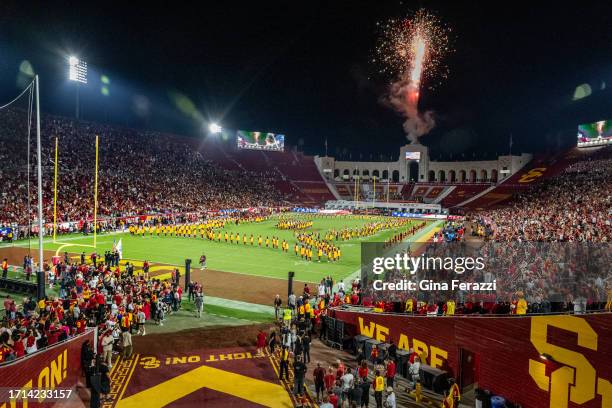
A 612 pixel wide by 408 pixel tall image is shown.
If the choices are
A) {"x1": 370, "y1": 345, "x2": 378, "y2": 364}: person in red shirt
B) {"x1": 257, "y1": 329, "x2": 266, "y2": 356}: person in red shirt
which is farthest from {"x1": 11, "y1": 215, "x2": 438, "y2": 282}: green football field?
{"x1": 370, "y1": 345, "x2": 378, "y2": 364}: person in red shirt

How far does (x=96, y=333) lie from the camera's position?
11.7m

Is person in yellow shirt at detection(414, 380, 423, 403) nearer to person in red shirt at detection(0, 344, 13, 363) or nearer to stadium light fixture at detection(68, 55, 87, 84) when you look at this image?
person in red shirt at detection(0, 344, 13, 363)

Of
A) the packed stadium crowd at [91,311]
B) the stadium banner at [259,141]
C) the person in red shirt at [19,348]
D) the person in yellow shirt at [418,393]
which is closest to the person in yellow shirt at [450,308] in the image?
the person in yellow shirt at [418,393]

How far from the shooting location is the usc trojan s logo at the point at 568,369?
7.78m

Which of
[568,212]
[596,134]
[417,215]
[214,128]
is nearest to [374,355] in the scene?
[568,212]

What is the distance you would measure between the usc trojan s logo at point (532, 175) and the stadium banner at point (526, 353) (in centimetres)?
7721

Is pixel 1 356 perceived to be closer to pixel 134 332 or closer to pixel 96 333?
pixel 96 333

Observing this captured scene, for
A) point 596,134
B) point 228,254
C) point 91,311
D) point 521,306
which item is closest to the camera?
point 521,306

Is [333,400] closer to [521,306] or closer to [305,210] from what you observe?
[521,306]

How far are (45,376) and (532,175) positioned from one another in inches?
3445

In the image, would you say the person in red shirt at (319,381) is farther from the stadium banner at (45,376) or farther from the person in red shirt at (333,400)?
the stadium banner at (45,376)

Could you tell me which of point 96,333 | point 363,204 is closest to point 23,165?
point 96,333

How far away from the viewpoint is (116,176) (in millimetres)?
52125

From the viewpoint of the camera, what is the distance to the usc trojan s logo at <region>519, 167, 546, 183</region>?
79.0 m
